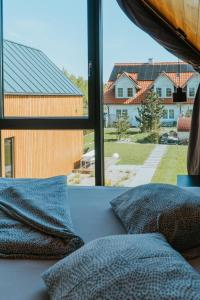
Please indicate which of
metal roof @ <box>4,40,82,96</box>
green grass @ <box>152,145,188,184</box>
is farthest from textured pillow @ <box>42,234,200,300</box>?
metal roof @ <box>4,40,82,96</box>

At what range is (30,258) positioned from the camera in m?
1.41

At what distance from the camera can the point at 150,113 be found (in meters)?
3.37

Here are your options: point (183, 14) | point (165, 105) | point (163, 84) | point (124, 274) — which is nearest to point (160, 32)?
point (183, 14)

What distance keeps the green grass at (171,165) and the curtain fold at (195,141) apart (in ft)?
0.98

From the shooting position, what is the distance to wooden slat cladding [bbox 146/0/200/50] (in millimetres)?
2507

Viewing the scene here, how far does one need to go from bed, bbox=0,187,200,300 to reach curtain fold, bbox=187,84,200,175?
690 millimetres

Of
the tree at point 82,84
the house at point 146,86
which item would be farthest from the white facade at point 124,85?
the tree at point 82,84

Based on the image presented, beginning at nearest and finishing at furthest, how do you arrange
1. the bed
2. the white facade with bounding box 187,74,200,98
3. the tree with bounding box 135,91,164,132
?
the bed
the white facade with bounding box 187,74,200,98
the tree with bounding box 135,91,164,132

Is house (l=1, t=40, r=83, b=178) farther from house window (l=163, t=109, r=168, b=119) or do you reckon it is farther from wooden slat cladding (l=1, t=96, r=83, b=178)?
house window (l=163, t=109, r=168, b=119)

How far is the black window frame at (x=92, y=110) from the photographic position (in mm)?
3260

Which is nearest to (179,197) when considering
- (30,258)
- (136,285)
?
(30,258)

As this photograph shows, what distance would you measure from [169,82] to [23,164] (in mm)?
1429

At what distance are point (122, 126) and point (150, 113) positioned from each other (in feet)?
0.85

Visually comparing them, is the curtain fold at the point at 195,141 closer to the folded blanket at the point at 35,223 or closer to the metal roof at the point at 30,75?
the metal roof at the point at 30,75
